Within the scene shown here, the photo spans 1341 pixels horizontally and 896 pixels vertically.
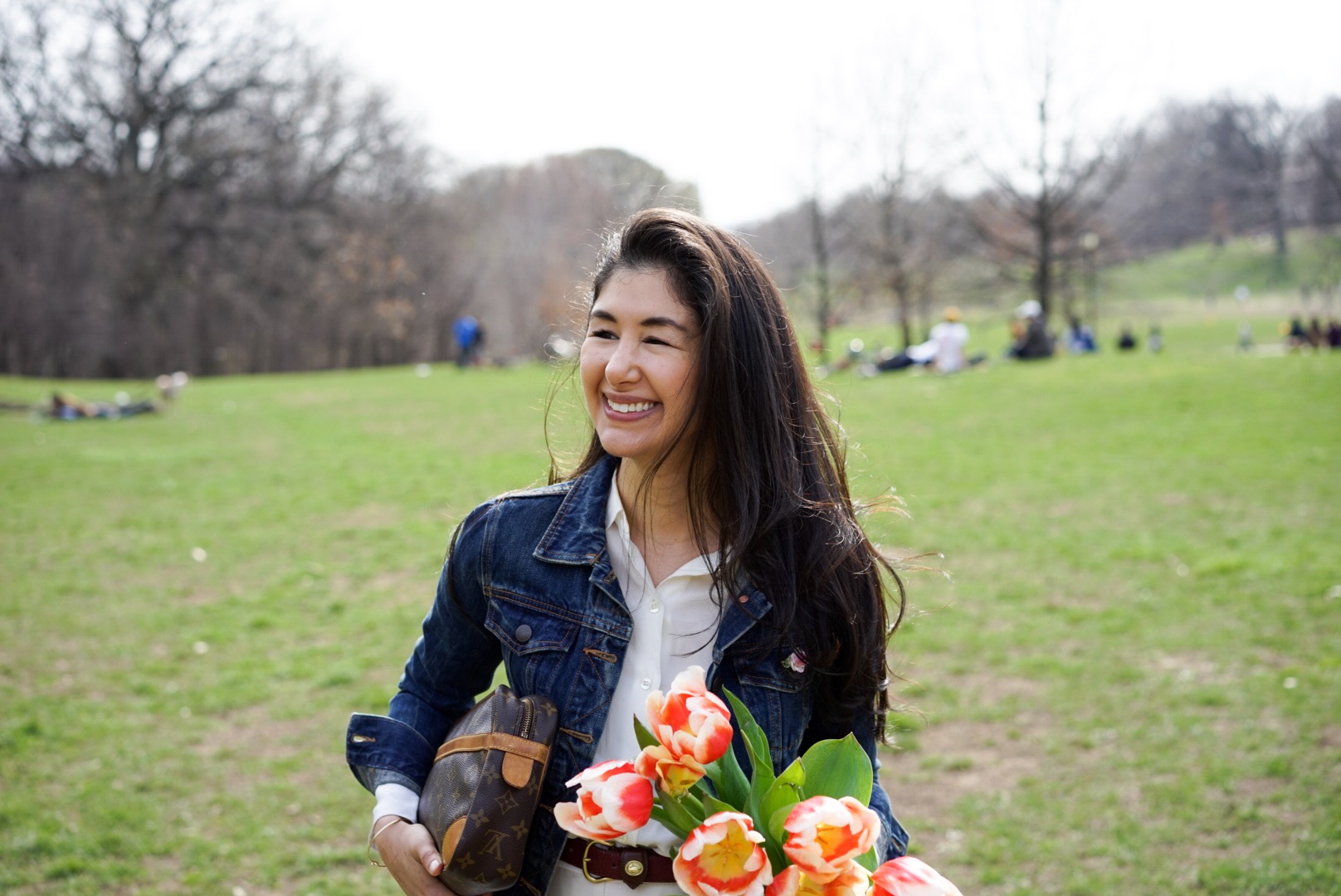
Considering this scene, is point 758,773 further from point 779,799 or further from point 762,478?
point 762,478

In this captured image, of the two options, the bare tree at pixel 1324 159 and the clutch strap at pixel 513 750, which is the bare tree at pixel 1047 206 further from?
the clutch strap at pixel 513 750

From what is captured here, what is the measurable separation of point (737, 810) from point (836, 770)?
0.15 meters

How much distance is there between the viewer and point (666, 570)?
6.47 feet

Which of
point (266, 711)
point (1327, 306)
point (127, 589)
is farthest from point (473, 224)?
point (266, 711)

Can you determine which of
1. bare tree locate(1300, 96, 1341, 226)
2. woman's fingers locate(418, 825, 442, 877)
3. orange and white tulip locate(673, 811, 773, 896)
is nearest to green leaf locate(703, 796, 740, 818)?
orange and white tulip locate(673, 811, 773, 896)

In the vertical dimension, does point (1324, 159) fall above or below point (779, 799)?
above

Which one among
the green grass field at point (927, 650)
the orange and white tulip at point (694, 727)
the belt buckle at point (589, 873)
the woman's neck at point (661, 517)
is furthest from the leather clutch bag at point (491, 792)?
the green grass field at point (927, 650)

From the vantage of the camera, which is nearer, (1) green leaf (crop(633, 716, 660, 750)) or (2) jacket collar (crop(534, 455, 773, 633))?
(1) green leaf (crop(633, 716, 660, 750))

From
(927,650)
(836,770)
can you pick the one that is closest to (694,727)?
(836,770)

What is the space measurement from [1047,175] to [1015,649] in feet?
91.4

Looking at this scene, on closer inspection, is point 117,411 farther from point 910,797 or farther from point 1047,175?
point 1047,175

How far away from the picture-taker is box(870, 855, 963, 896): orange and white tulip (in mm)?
1231

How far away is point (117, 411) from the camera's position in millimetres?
19766

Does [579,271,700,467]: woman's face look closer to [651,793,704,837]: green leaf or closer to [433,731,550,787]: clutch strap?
[433,731,550,787]: clutch strap
